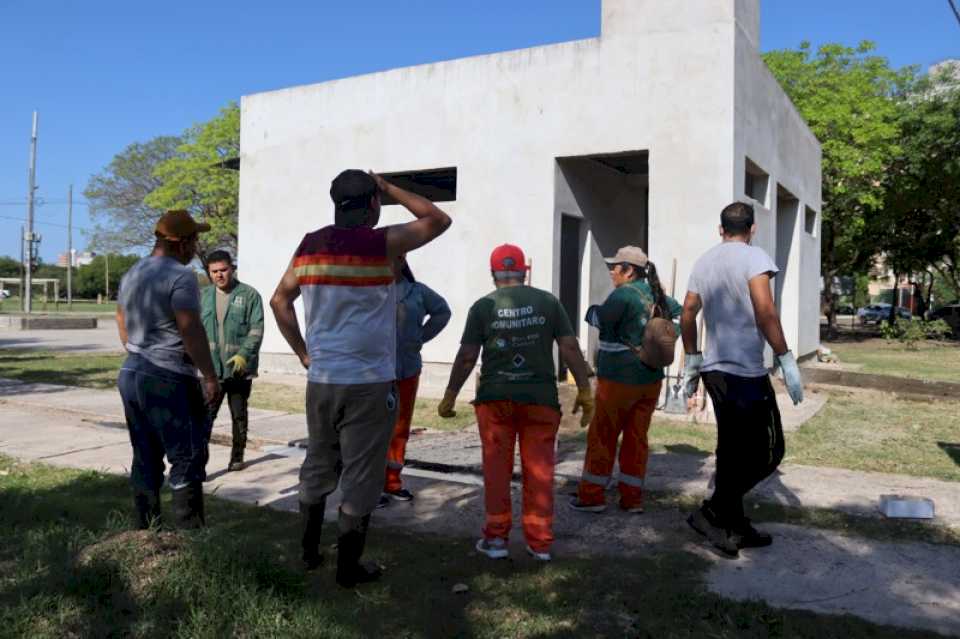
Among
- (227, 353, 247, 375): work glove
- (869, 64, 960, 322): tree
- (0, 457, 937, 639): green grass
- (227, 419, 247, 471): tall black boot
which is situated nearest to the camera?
(0, 457, 937, 639): green grass

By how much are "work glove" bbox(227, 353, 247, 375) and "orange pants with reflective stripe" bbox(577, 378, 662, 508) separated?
2.62 m

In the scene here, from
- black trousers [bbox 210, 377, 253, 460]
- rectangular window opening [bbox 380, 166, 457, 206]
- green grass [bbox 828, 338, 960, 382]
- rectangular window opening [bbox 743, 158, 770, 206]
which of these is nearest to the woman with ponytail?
black trousers [bbox 210, 377, 253, 460]

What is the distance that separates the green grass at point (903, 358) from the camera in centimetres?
1523

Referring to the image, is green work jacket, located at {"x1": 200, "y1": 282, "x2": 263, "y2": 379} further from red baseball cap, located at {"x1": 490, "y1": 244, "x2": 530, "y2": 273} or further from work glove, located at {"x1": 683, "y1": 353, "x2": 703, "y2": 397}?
work glove, located at {"x1": 683, "y1": 353, "x2": 703, "y2": 397}

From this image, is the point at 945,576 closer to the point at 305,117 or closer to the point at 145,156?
the point at 305,117

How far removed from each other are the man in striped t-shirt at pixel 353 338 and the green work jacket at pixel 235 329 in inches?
93.5

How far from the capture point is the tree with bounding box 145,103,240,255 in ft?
110

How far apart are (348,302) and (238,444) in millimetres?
3280

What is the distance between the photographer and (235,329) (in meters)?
5.77

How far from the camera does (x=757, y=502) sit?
529 cm

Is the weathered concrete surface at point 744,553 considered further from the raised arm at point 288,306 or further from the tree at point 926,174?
the tree at point 926,174

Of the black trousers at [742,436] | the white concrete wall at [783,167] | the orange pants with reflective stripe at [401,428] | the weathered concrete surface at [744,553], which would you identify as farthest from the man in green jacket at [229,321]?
the white concrete wall at [783,167]

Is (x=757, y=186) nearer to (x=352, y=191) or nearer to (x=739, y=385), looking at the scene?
(x=739, y=385)

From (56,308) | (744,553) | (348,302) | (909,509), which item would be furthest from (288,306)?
(56,308)
